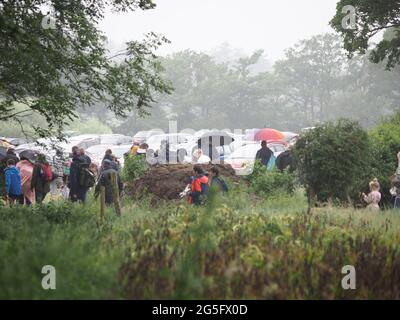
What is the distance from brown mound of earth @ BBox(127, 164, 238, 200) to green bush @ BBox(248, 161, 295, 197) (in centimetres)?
99

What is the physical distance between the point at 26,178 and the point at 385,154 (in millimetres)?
9600

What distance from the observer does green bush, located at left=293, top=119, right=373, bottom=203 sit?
46.9 ft

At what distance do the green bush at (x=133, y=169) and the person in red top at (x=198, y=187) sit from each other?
3.87 meters

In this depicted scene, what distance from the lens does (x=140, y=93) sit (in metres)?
12.6

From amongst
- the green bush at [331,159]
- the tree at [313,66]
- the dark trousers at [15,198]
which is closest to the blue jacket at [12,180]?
the dark trousers at [15,198]

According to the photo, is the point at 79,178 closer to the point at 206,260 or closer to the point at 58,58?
the point at 58,58

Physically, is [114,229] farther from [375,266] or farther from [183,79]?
[183,79]

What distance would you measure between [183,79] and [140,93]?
1913 inches

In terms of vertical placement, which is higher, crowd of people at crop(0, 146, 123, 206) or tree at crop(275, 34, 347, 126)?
tree at crop(275, 34, 347, 126)

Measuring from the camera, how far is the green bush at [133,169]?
1845 cm

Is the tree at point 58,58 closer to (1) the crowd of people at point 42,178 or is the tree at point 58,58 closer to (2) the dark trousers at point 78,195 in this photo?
(1) the crowd of people at point 42,178

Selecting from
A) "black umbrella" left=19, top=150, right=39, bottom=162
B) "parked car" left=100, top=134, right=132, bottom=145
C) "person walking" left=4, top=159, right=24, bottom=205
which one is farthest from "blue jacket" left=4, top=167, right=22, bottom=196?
"parked car" left=100, top=134, right=132, bottom=145

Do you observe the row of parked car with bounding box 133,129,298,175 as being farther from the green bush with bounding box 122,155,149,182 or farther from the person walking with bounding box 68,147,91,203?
the person walking with bounding box 68,147,91,203
